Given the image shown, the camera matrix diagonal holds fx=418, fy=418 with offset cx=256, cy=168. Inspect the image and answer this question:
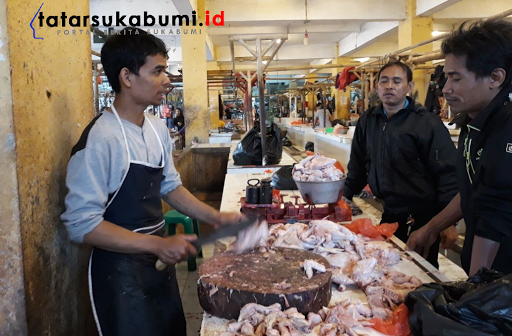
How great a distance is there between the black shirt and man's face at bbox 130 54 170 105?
1452mm

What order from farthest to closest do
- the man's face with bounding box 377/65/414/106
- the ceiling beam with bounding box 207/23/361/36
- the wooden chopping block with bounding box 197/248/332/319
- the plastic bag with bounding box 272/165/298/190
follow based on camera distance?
the ceiling beam with bounding box 207/23/361/36 → the plastic bag with bounding box 272/165/298/190 → the man's face with bounding box 377/65/414/106 → the wooden chopping block with bounding box 197/248/332/319

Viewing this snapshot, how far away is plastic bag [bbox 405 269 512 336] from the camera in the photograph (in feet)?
4.05

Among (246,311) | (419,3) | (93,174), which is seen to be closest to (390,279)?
(246,311)

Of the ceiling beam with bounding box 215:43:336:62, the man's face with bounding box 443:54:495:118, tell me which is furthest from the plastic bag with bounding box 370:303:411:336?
the ceiling beam with bounding box 215:43:336:62

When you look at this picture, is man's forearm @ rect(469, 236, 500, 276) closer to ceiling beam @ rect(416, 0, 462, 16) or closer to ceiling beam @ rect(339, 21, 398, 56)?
ceiling beam @ rect(416, 0, 462, 16)

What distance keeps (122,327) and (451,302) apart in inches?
57.0

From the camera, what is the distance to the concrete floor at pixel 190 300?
12.1 ft

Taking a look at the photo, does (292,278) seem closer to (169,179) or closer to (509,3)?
(169,179)

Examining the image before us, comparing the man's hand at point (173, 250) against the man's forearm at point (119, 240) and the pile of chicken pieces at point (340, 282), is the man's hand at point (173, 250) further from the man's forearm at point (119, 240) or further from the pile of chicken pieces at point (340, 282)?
the pile of chicken pieces at point (340, 282)

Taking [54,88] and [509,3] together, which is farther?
[509,3]

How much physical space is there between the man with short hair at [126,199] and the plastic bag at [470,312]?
3.23 ft

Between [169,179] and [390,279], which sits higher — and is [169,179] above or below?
above

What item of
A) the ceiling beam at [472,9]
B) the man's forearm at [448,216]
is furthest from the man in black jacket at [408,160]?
the ceiling beam at [472,9]

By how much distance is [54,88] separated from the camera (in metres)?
2.06
